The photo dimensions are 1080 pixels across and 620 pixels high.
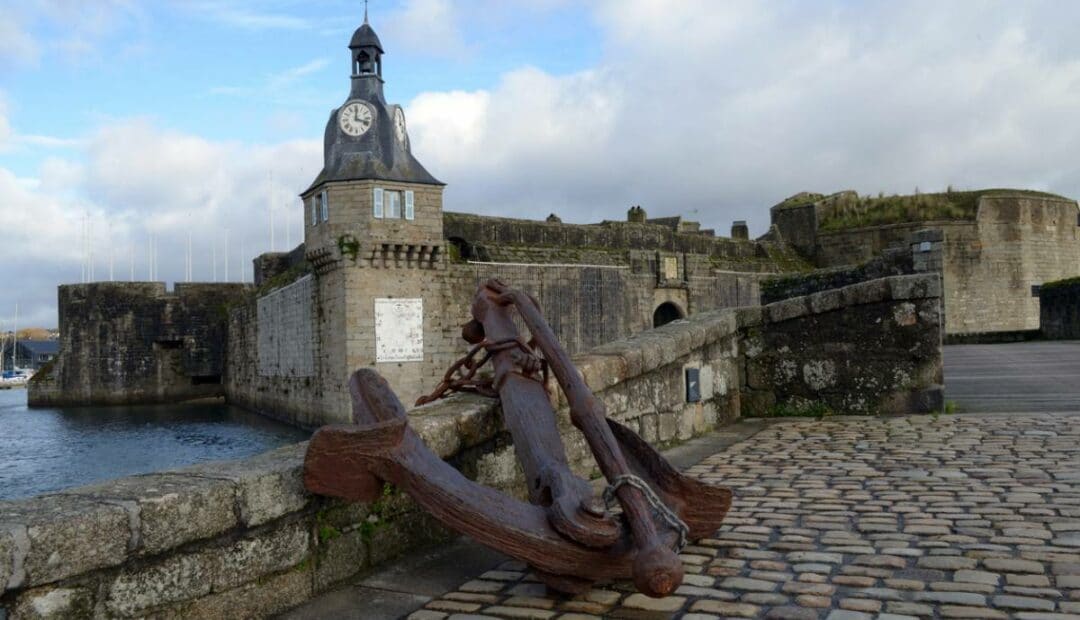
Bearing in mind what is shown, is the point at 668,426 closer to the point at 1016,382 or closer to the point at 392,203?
the point at 1016,382

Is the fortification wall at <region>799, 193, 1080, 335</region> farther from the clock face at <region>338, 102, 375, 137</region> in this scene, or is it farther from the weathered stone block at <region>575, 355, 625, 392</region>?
the weathered stone block at <region>575, 355, 625, 392</region>

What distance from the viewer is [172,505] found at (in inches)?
101

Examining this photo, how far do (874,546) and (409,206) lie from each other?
20673mm

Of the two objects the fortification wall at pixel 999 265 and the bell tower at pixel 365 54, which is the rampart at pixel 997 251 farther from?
the bell tower at pixel 365 54

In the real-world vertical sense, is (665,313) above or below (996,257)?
below

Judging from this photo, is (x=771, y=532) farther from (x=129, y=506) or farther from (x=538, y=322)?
(x=129, y=506)

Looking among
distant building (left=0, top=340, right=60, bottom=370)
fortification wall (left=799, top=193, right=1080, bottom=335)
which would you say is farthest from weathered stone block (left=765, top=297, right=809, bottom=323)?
distant building (left=0, top=340, right=60, bottom=370)

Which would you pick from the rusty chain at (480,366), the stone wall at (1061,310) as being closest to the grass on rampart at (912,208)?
the stone wall at (1061,310)

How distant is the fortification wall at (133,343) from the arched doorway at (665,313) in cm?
2023

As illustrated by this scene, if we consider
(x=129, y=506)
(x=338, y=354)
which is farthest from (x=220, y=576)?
(x=338, y=354)

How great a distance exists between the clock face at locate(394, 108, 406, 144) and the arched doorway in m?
11.5

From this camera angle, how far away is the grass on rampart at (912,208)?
3238 centimetres

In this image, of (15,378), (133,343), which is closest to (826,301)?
(133,343)

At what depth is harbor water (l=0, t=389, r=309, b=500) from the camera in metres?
22.4
